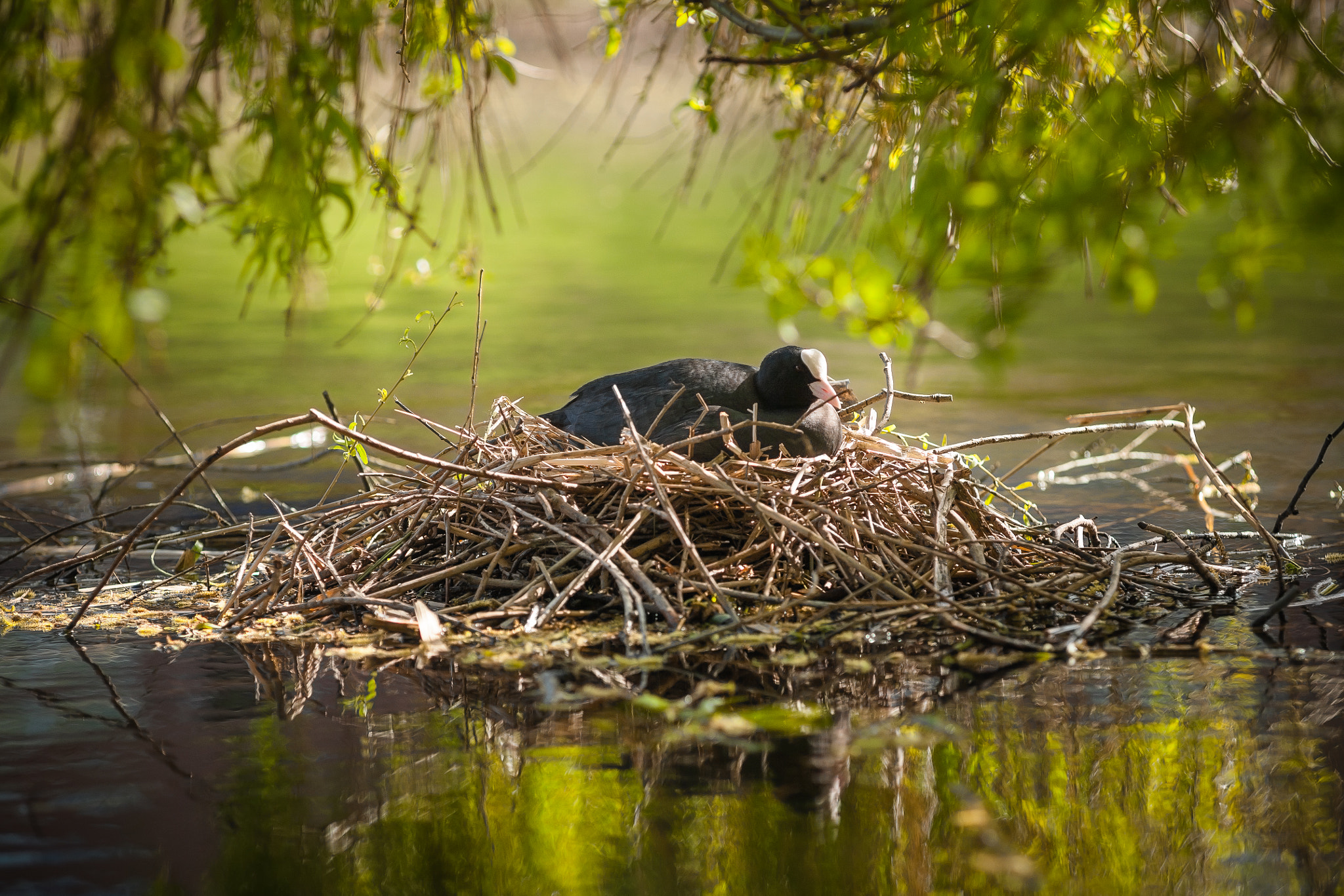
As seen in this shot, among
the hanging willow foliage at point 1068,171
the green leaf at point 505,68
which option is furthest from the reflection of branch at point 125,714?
the green leaf at point 505,68

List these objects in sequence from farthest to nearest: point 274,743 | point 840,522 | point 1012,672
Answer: point 840,522 < point 1012,672 < point 274,743

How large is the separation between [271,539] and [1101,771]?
2.72 m

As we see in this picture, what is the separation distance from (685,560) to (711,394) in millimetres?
1076

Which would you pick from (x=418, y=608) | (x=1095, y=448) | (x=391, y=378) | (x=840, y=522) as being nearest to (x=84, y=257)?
(x=418, y=608)

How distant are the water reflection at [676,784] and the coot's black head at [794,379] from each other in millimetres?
1366

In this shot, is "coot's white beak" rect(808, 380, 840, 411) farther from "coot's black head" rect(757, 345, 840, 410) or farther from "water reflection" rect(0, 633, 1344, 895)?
"water reflection" rect(0, 633, 1344, 895)

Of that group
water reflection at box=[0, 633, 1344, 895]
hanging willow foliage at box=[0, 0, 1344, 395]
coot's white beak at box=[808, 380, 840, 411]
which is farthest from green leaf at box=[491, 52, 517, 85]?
water reflection at box=[0, 633, 1344, 895]

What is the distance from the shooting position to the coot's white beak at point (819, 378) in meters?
4.62

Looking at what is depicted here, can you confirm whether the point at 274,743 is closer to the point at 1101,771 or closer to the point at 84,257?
the point at 84,257

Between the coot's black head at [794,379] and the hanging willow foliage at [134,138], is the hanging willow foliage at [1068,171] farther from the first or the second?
the coot's black head at [794,379]

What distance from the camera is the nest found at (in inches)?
151

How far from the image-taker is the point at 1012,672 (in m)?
3.54

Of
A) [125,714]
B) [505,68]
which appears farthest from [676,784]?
[505,68]

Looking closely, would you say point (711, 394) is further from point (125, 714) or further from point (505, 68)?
point (125, 714)
